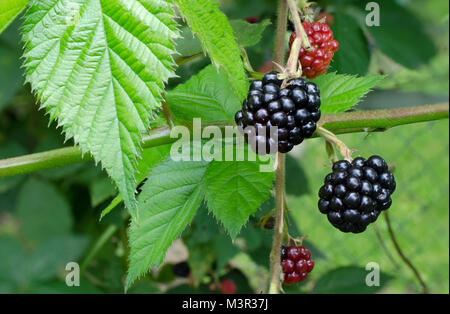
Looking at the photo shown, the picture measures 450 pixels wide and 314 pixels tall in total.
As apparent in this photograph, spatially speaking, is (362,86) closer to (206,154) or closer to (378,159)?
(378,159)

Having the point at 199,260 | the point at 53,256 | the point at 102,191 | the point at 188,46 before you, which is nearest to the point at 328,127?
the point at 188,46

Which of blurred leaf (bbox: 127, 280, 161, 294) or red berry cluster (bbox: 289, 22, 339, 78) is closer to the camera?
red berry cluster (bbox: 289, 22, 339, 78)

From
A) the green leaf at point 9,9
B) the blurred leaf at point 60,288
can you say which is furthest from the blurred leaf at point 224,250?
the green leaf at point 9,9

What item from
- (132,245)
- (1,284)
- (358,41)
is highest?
(358,41)

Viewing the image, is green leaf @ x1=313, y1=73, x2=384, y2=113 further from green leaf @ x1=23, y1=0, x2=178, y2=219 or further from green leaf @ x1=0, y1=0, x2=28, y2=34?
green leaf @ x1=0, y1=0, x2=28, y2=34

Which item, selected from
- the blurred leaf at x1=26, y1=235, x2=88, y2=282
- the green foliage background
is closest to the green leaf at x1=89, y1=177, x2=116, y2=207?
the green foliage background

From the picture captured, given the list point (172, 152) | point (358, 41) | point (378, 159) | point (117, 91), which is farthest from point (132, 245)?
point (358, 41)
